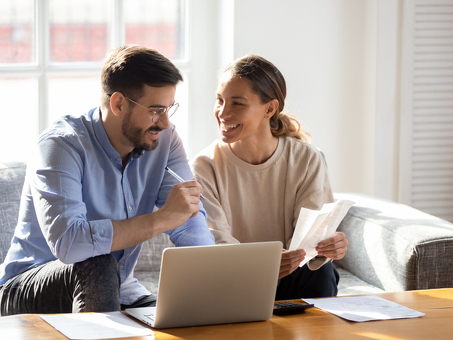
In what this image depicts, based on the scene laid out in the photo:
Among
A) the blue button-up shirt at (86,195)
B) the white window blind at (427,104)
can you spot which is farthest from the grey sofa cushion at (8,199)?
the white window blind at (427,104)

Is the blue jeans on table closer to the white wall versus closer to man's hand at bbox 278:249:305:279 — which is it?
man's hand at bbox 278:249:305:279

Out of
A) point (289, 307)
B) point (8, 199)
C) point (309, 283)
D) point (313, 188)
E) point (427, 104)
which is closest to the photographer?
point (289, 307)

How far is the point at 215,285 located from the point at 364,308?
376mm

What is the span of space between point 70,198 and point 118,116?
11.3 inches

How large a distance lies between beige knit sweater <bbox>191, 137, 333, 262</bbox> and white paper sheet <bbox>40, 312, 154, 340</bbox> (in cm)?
68

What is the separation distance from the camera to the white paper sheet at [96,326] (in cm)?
101

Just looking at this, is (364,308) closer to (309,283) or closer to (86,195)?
(309,283)

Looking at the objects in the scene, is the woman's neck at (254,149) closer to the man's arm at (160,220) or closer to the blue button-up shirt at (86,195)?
the blue button-up shirt at (86,195)

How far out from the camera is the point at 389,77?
8.91 feet

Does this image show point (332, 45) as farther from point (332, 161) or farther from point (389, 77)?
point (332, 161)

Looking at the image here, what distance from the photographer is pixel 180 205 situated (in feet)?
4.56

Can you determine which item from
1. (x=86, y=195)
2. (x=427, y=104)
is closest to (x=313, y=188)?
(x=86, y=195)

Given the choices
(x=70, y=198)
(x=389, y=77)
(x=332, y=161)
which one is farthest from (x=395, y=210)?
(x=70, y=198)

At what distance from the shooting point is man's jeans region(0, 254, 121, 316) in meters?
1.21
